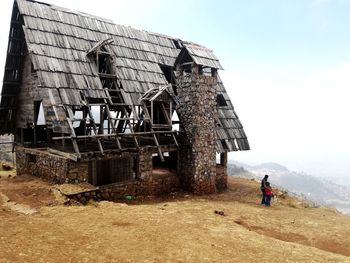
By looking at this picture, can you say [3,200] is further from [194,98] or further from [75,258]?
[194,98]

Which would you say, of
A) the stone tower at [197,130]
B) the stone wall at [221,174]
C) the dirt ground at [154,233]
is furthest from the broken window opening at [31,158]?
the stone wall at [221,174]

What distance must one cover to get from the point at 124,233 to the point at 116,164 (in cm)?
860

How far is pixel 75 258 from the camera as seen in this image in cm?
762

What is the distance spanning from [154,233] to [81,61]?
35.7ft

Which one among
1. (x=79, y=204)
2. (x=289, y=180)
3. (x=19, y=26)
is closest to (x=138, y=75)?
(x=19, y=26)

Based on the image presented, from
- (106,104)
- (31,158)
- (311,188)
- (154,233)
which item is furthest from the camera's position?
(311,188)

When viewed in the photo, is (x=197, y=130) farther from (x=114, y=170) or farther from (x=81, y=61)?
(x=81, y=61)

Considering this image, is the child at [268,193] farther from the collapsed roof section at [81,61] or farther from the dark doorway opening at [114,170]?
the dark doorway opening at [114,170]

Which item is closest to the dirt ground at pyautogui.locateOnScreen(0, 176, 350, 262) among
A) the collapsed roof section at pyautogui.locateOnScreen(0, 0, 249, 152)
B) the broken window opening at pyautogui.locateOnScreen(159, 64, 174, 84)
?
the collapsed roof section at pyautogui.locateOnScreen(0, 0, 249, 152)

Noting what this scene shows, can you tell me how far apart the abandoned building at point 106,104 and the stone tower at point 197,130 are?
2.2 inches

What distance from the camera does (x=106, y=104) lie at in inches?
651

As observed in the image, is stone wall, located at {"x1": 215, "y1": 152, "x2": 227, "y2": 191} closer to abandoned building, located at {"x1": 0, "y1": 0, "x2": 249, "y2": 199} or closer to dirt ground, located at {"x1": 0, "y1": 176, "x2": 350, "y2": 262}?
abandoned building, located at {"x1": 0, "y1": 0, "x2": 249, "y2": 199}

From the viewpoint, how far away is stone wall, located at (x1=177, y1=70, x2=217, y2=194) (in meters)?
18.6

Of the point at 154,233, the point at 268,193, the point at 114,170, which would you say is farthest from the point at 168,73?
the point at 154,233
